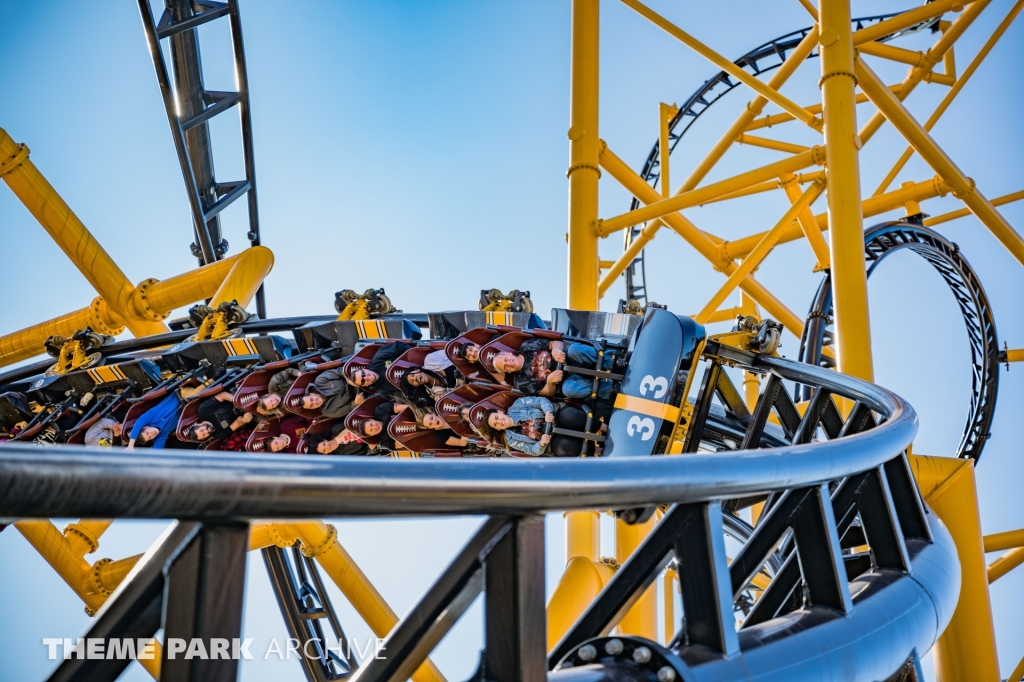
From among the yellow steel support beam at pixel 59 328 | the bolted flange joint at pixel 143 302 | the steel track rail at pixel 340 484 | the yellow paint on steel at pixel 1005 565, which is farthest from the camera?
the yellow steel support beam at pixel 59 328

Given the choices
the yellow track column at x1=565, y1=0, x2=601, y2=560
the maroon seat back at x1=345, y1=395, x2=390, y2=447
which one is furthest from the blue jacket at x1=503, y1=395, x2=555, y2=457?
the yellow track column at x1=565, y1=0, x2=601, y2=560

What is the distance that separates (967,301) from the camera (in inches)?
339

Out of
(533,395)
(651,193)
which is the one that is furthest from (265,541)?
(651,193)

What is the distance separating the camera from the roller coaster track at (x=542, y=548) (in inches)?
48.9

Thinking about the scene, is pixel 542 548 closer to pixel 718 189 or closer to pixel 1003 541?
pixel 718 189

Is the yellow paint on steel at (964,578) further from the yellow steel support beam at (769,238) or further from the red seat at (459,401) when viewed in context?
the yellow steel support beam at (769,238)

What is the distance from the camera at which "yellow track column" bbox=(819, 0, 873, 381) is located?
500 centimetres

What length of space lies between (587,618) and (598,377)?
2.51m

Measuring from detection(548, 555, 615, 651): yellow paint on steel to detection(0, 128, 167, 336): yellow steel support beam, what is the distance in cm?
427

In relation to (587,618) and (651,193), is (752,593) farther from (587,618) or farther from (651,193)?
(587,618)

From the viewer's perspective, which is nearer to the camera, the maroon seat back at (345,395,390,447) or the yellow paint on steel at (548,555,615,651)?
the maroon seat back at (345,395,390,447)

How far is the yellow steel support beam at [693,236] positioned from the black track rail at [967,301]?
0.54 m

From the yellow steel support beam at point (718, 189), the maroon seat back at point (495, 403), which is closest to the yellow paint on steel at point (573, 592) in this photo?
the maroon seat back at point (495, 403)

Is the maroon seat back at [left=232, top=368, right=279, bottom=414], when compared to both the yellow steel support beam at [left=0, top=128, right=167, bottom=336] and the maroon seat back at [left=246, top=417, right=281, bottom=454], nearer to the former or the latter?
the maroon seat back at [left=246, top=417, right=281, bottom=454]
